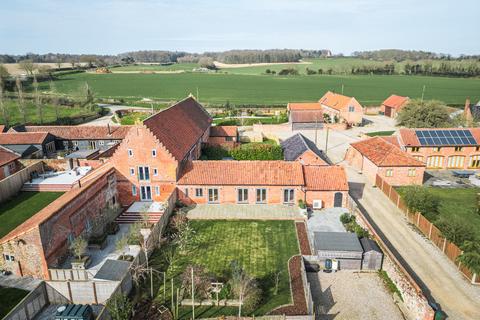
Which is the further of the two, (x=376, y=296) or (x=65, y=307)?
(x=376, y=296)

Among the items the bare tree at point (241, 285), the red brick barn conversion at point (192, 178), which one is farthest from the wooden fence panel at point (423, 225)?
the bare tree at point (241, 285)

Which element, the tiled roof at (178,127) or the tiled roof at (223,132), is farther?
the tiled roof at (223,132)

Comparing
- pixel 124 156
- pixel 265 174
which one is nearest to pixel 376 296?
pixel 265 174

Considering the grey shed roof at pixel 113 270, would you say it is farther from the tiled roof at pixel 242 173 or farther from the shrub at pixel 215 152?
the shrub at pixel 215 152

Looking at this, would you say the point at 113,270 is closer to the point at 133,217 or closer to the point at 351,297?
the point at 133,217

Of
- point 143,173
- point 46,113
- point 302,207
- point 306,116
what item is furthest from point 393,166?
point 46,113

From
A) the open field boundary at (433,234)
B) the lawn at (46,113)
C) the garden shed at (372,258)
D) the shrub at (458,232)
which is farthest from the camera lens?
the lawn at (46,113)

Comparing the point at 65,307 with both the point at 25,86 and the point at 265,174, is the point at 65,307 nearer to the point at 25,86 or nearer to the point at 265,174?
the point at 265,174
